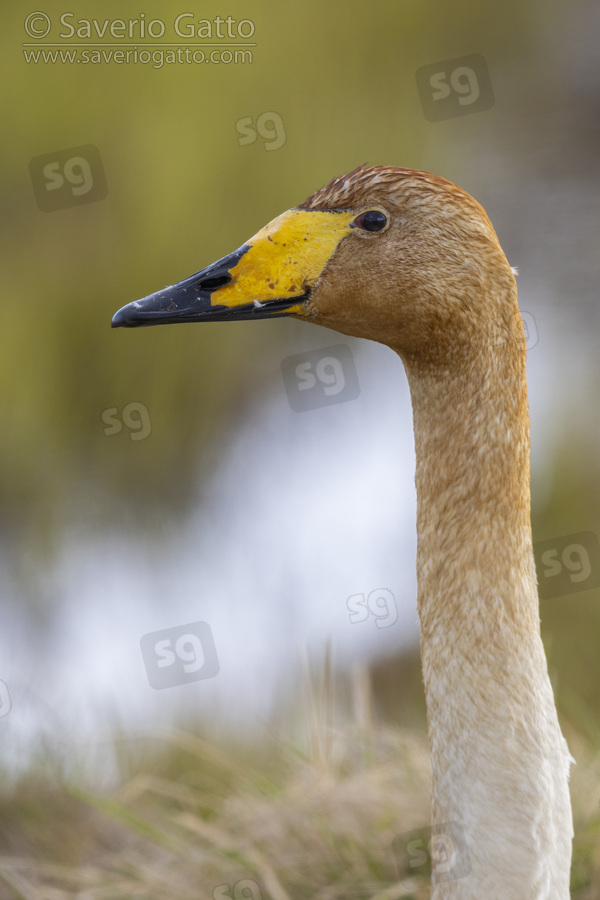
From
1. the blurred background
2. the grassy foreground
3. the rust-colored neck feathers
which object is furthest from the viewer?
the blurred background

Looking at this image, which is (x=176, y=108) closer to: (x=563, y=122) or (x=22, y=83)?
(x=22, y=83)

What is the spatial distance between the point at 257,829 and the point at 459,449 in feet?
4.08

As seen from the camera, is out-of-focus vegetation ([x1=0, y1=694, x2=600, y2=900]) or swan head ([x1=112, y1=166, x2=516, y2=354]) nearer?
swan head ([x1=112, y1=166, x2=516, y2=354])

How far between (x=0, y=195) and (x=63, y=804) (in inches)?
116

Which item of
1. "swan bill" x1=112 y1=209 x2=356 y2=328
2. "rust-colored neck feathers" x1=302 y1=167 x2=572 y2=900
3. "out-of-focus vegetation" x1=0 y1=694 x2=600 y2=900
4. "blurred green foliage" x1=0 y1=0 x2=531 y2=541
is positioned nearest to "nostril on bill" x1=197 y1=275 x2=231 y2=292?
"swan bill" x1=112 y1=209 x2=356 y2=328

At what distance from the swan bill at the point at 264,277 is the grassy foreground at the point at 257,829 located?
52.6 inches

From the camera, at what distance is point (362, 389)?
15.0 feet

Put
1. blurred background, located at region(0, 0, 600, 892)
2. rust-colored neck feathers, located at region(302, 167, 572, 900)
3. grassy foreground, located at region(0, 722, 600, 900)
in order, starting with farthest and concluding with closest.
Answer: blurred background, located at region(0, 0, 600, 892) → grassy foreground, located at region(0, 722, 600, 900) → rust-colored neck feathers, located at region(302, 167, 572, 900)

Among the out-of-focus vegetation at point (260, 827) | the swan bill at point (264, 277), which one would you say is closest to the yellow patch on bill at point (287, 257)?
the swan bill at point (264, 277)

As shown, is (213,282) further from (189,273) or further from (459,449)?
(189,273)

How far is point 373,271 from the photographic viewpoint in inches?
66.9

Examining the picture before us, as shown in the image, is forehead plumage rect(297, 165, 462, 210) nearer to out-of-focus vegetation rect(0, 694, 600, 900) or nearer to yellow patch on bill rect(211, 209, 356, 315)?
yellow patch on bill rect(211, 209, 356, 315)

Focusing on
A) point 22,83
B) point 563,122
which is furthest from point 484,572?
point 563,122

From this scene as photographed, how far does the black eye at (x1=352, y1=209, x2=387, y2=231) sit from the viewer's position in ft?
5.57
